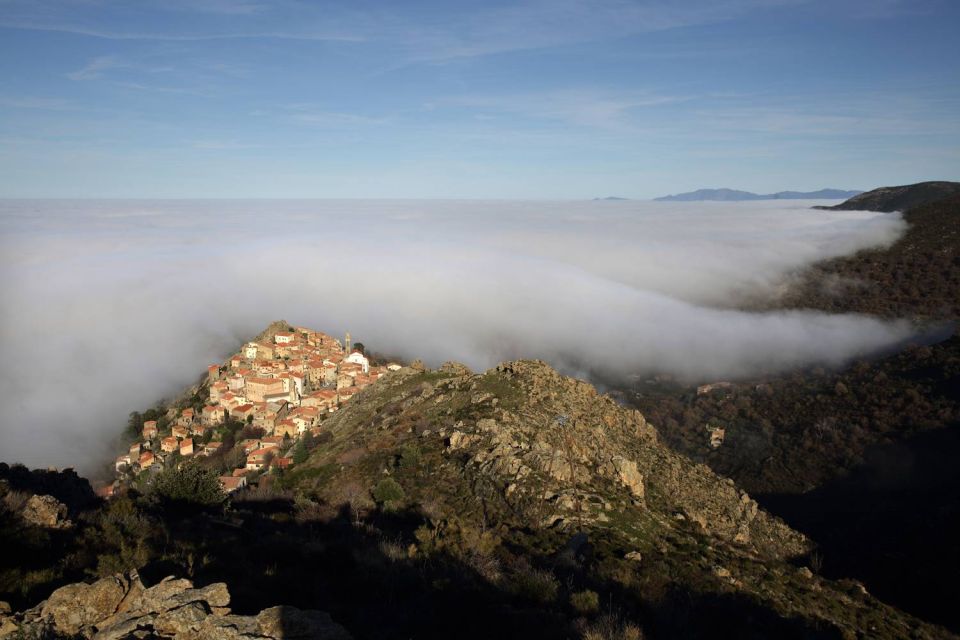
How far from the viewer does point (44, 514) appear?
888cm

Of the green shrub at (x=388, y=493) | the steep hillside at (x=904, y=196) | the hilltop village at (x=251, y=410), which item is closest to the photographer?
the green shrub at (x=388, y=493)

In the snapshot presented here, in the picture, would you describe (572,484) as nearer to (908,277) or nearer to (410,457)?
(410,457)

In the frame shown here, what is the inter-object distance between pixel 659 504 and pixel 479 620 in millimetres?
12626

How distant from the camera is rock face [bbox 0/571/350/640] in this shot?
218 inches

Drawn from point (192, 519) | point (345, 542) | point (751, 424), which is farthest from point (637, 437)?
point (751, 424)

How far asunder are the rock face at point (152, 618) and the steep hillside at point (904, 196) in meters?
155

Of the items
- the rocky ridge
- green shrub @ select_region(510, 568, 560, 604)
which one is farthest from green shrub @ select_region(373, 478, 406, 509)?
green shrub @ select_region(510, 568, 560, 604)

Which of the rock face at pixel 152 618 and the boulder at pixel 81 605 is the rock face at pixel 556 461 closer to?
the rock face at pixel 152 618

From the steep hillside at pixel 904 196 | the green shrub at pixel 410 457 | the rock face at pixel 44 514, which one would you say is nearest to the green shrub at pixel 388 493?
the green shrub at pixel 410 457

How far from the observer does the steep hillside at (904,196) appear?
132375mm

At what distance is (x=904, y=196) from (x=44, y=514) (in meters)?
191

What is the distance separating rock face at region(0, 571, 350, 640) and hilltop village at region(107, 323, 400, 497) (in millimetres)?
30798

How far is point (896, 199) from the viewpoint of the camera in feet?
490

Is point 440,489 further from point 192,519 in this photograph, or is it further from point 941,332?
point 941,332
